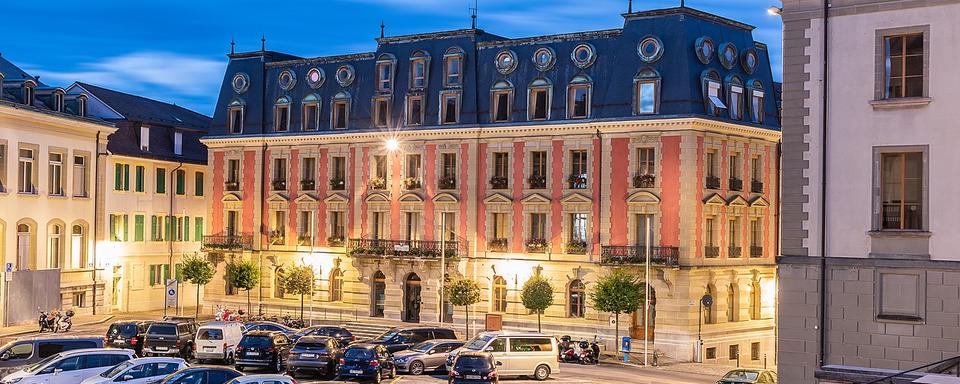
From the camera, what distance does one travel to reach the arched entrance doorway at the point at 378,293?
76625 mm

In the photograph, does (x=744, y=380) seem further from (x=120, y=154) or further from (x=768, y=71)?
(x=120, y=154)

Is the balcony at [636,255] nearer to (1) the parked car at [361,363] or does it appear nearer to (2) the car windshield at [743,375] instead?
(2) the car windshield at [743,375]

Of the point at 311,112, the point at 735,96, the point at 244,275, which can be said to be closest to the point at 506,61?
the point at 735,96

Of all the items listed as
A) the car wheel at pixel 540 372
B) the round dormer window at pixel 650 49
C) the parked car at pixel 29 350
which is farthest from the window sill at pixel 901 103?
the round dormer window at pixel 650 49

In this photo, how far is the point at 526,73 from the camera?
71625 millimetres

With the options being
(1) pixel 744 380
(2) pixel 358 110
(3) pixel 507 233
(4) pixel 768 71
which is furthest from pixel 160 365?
(4) pixel 768 71

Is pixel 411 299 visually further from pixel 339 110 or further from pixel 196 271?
pixel 196 271

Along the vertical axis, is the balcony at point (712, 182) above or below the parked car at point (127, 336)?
above

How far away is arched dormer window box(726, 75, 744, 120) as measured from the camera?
6775cm

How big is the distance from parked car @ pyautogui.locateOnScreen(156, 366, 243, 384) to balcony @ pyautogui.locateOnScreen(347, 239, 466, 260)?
3246 centimetres

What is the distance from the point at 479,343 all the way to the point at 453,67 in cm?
2517

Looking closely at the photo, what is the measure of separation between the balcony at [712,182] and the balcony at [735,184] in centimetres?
147

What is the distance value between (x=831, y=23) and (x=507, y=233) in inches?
1476

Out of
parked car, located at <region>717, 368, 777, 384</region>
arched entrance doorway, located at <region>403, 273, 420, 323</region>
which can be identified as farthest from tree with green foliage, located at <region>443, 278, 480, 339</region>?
parked car, located at <region>717, 368, 777, 384</region>
